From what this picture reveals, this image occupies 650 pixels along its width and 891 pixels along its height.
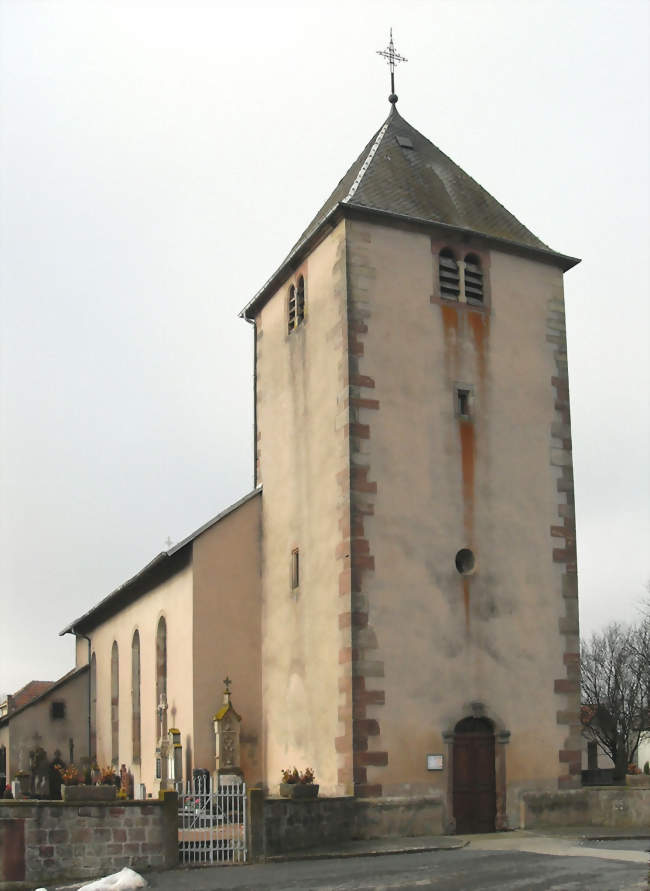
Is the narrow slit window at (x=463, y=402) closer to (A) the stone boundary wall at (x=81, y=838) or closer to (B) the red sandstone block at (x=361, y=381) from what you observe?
(B) the red sandstone block at (x=361, y=381)

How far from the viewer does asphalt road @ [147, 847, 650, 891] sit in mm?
14734

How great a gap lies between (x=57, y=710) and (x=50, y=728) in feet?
1.94

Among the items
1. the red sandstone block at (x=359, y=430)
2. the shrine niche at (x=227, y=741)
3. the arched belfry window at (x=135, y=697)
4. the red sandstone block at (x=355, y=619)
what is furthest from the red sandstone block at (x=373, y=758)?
the arched belfry window at (x=135, y=697)

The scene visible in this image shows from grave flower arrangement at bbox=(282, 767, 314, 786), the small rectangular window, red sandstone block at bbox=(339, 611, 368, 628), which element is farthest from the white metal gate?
the small rectangular window

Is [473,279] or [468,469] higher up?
[473,279]

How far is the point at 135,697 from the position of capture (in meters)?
31.0

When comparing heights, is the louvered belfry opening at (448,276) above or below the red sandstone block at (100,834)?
above

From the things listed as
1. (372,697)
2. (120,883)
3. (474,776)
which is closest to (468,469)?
(372,697)

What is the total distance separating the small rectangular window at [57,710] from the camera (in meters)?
38.3

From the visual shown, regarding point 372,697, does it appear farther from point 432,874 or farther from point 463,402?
point 463,402

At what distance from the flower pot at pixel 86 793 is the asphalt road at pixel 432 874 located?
142cm

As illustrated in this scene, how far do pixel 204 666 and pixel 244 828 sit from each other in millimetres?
6055

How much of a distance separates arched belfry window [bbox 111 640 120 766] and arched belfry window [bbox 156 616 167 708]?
6.47 m

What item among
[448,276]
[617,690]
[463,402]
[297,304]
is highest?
[448,276]
